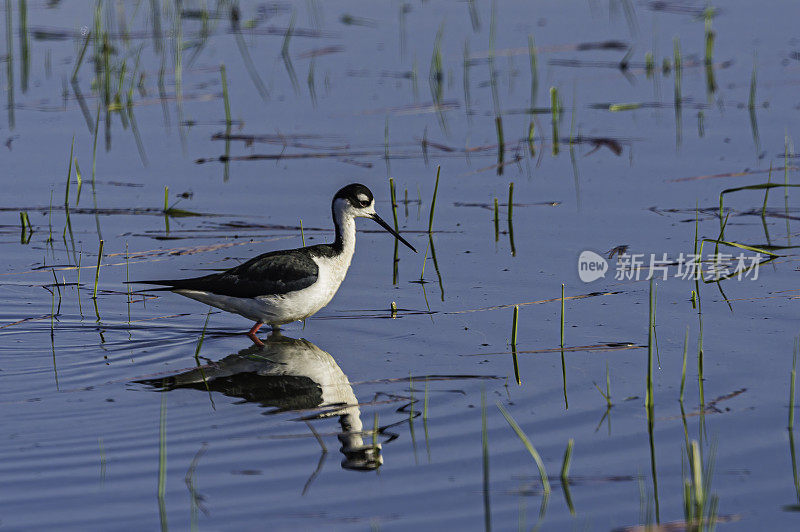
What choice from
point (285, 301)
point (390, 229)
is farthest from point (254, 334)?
point (390, 229)

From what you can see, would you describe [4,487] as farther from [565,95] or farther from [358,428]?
[565,95]

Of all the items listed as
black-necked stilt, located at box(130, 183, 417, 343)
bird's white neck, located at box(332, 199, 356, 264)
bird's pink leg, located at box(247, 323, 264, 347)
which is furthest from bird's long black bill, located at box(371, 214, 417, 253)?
bird's pink leg, located at box(247, 323, 264, 347)

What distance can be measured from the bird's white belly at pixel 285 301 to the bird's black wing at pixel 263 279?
4cm

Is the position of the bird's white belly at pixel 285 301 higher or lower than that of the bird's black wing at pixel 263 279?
lower

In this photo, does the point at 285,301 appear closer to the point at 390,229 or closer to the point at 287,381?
the point at 287,381

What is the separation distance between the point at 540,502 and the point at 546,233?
5.08 metres

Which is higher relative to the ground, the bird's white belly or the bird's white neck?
the bird's white neck

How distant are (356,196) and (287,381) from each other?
206 cm

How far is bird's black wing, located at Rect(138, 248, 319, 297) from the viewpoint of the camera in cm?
839

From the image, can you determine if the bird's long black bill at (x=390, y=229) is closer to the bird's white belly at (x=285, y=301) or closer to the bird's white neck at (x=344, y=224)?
the bird's white neck at (x=344, y=224)

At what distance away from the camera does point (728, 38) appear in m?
15.8

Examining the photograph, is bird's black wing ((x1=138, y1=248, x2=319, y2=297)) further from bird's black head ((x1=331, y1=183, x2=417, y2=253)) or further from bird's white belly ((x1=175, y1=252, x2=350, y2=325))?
bird's black head ((x1=331, y1=183, x2=417, y2=253))

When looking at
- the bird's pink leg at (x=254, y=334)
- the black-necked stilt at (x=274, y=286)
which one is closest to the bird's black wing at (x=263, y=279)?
the black-necked stilt at (x=274, y=286)

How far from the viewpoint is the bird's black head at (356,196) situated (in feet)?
30.1
